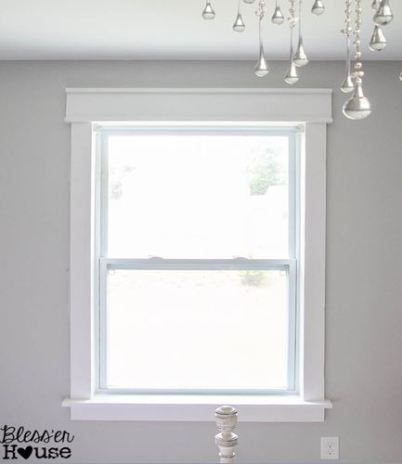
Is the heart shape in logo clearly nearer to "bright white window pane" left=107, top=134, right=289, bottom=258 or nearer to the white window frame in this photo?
the white window frame

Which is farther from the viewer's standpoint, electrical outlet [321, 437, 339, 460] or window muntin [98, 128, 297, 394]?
window muntin [98, 128, 297, 394]

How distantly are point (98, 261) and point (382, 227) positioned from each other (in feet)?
4.98

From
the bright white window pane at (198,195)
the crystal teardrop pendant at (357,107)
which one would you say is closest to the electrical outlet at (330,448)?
the bright white window pane at (198,195)

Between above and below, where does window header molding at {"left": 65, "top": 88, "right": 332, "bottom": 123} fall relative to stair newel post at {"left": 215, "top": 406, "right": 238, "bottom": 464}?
above

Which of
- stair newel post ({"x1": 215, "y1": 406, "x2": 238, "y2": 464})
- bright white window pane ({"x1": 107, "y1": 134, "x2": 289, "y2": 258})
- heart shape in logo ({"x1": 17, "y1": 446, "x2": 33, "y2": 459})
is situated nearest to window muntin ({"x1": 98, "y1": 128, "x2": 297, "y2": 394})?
bright white window pane ({"x1": 107, "y1": 134, "x2": 289, "y2": 258})

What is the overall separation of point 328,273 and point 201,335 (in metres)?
0.77

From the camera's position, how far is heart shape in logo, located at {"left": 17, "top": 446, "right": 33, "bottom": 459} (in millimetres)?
3355

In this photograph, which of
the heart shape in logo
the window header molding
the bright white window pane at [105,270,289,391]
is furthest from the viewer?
the bright white window pane at [105,270,289,391]

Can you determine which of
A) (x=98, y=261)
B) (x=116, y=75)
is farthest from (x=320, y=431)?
(x=116, y=75)

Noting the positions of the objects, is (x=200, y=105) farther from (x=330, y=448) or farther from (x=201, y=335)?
(x=330, y=448)

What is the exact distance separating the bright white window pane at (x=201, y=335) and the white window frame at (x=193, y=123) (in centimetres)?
16

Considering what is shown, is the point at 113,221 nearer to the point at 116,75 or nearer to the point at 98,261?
the point at 98,261

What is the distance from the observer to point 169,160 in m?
3.44

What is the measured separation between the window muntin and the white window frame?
124mm
